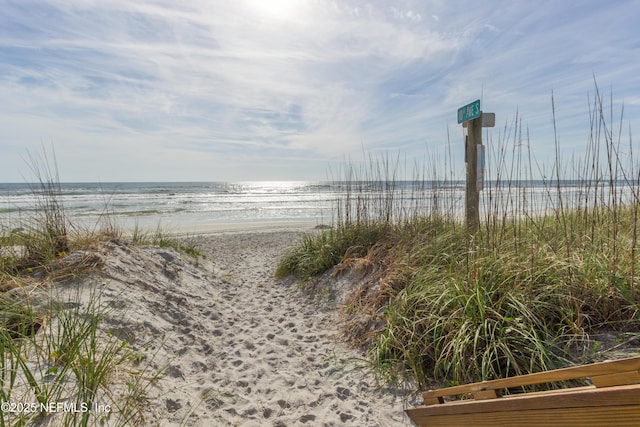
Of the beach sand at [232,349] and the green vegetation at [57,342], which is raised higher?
the green vegetation at [57,342]

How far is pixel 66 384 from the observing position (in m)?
2.03

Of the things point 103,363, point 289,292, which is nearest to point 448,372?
point 103,363

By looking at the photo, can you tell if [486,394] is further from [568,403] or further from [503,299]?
[503,299]

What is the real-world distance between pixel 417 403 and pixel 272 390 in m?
1.20

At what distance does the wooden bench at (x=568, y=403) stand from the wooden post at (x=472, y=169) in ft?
8.95

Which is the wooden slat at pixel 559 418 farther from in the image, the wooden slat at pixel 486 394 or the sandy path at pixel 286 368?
the sandy path at pixel 286 368

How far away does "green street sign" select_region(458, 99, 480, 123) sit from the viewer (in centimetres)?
379

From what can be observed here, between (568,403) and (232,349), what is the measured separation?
3.18m

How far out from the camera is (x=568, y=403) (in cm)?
101

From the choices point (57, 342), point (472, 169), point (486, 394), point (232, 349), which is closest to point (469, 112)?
point (472, 169)

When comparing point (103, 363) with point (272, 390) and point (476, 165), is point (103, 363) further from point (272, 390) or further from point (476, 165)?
point (476, 165)

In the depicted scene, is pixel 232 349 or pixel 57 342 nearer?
pixel 57 342

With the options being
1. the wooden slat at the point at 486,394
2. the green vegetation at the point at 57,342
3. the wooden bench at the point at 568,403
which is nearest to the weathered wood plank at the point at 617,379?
the wooden bench at the point at 568,403

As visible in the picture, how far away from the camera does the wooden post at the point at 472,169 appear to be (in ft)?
12.8
